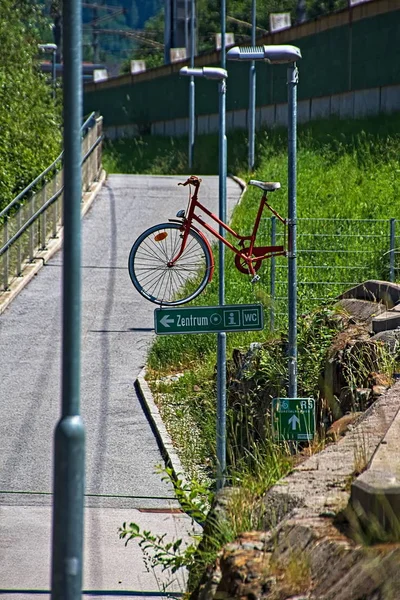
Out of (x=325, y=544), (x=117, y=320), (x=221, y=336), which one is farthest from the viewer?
(x=117, y=320)

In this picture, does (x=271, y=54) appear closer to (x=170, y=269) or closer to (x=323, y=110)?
(x=170, y=269)

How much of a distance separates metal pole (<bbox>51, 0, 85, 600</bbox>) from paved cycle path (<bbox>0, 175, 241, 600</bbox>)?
11.0 feet

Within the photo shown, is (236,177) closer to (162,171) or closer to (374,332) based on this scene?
(162,171)

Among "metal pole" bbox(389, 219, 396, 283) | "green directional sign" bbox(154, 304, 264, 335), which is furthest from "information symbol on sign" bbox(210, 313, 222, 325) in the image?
"metal pole" bbox(389, 219, 396, 283)

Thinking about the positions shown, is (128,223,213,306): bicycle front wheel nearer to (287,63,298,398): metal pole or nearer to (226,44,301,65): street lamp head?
(287,63,298,398): metal pole

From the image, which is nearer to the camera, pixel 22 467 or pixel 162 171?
pixel 22 467

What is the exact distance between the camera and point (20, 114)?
33.5 m

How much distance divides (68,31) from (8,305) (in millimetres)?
18578

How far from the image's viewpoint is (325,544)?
6789mm

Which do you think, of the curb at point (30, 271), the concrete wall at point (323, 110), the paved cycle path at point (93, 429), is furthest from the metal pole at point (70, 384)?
the concrete wall at point (323, 110)

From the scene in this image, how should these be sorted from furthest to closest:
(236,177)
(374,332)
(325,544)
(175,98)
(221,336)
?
1. (175,98)
2. (236,177)
3. (374,332)
4. (221,336)
5. (325,544)

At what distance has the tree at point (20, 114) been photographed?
1271 inches

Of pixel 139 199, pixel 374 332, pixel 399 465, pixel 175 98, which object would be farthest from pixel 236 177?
pixel 399 465

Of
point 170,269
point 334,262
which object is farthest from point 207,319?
point 334,262
